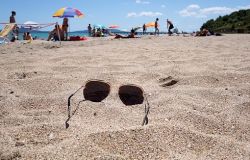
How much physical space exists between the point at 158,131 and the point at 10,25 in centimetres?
1041

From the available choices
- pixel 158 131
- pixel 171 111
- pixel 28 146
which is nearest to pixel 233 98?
pixel 171 111

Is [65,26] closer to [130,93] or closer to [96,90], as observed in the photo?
[96,90]

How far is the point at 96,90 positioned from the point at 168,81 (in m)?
0.86

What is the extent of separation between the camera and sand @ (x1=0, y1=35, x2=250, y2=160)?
1797 millimetres

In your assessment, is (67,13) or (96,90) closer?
(96,90)

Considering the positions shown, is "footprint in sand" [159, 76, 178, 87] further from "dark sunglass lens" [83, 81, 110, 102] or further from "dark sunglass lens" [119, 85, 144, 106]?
"dark sunglass lens" [83, 81, 110, 102]

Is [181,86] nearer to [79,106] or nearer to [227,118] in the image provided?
[227,118]

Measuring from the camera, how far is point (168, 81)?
3.26 m

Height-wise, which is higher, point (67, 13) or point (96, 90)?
point (67, 13)

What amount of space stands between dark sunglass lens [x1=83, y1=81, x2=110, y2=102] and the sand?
8 centimetres

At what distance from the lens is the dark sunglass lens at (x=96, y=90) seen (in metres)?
2.74

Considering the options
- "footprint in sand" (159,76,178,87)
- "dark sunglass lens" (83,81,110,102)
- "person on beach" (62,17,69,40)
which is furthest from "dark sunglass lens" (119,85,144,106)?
"person on beach" (62,17,69,40)

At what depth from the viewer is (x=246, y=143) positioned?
193 cm

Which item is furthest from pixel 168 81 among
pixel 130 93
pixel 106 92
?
pixel 106 92
